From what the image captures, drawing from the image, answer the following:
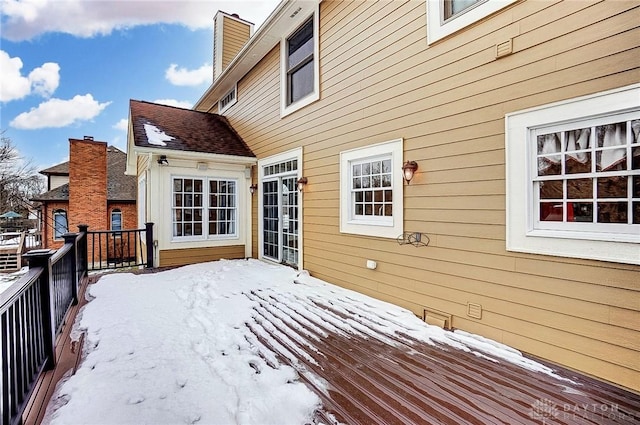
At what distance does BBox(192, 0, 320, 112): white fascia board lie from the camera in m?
5.57

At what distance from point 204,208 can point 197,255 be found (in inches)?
43.8

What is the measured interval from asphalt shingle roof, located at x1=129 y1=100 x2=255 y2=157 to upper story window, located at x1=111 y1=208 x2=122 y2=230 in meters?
8.59

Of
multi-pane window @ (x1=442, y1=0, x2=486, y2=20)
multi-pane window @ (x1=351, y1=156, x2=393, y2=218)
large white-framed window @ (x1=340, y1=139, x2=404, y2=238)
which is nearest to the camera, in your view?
multi-pane window @ (x1=442, y1=0, x2=486, y2=20)

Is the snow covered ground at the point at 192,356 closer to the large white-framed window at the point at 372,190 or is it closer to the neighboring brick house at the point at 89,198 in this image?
the large white-framed window at the point at 372,190

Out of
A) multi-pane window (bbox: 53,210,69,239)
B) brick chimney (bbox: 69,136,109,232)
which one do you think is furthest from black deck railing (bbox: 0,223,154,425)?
multi-pane window (bbox: 53,210,69,239)

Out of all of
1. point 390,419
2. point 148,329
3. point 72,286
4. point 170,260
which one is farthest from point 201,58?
point 390,419

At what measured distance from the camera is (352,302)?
4.29 meters

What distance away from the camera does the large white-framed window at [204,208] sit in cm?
698

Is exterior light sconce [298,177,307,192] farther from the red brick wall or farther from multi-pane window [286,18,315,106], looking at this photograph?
the red brick wall

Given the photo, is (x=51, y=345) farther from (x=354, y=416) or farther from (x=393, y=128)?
(x=393, y=128)

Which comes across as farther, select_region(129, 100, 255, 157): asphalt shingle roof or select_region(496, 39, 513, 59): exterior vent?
select_region(129, 100, 255, 157): asphalt shingle roof

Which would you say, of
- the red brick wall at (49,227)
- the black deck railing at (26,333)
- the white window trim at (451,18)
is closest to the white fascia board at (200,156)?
the black deck railing at (26,333)

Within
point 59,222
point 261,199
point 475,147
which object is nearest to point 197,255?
point 261,199

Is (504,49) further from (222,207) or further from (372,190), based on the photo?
(222,207)
